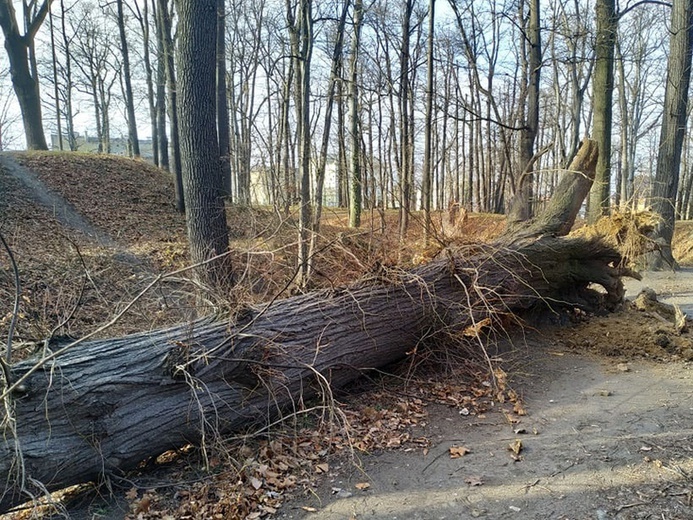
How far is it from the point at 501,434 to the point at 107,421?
290 cm

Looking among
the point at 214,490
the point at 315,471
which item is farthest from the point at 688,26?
the point at 214,490

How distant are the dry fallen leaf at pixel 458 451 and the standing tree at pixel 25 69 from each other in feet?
62.2

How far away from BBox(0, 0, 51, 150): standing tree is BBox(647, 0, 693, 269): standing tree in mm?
19780

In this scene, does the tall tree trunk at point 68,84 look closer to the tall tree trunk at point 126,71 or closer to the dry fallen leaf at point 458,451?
the tall tree trunk at point 126,71

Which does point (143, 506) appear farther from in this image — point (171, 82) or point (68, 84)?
point (68, 84)

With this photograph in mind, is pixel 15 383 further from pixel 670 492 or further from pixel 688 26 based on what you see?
pixel 688 26

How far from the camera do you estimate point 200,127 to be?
22.5 ft

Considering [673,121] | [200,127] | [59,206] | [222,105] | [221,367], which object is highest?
[222,105]

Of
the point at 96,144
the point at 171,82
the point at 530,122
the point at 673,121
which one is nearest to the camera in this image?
the point at 530,122

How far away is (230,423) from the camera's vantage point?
11.2 ft

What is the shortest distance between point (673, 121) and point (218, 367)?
11036 mm

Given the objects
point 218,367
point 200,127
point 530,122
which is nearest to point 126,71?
point 200,127

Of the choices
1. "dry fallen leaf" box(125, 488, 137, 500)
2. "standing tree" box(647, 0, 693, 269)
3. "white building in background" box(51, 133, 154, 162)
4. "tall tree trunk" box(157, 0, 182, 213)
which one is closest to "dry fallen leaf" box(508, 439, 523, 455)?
"dry fallen leaf" box(125, 488, 137, 500)

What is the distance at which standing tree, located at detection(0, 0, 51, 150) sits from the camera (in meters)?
15.8
